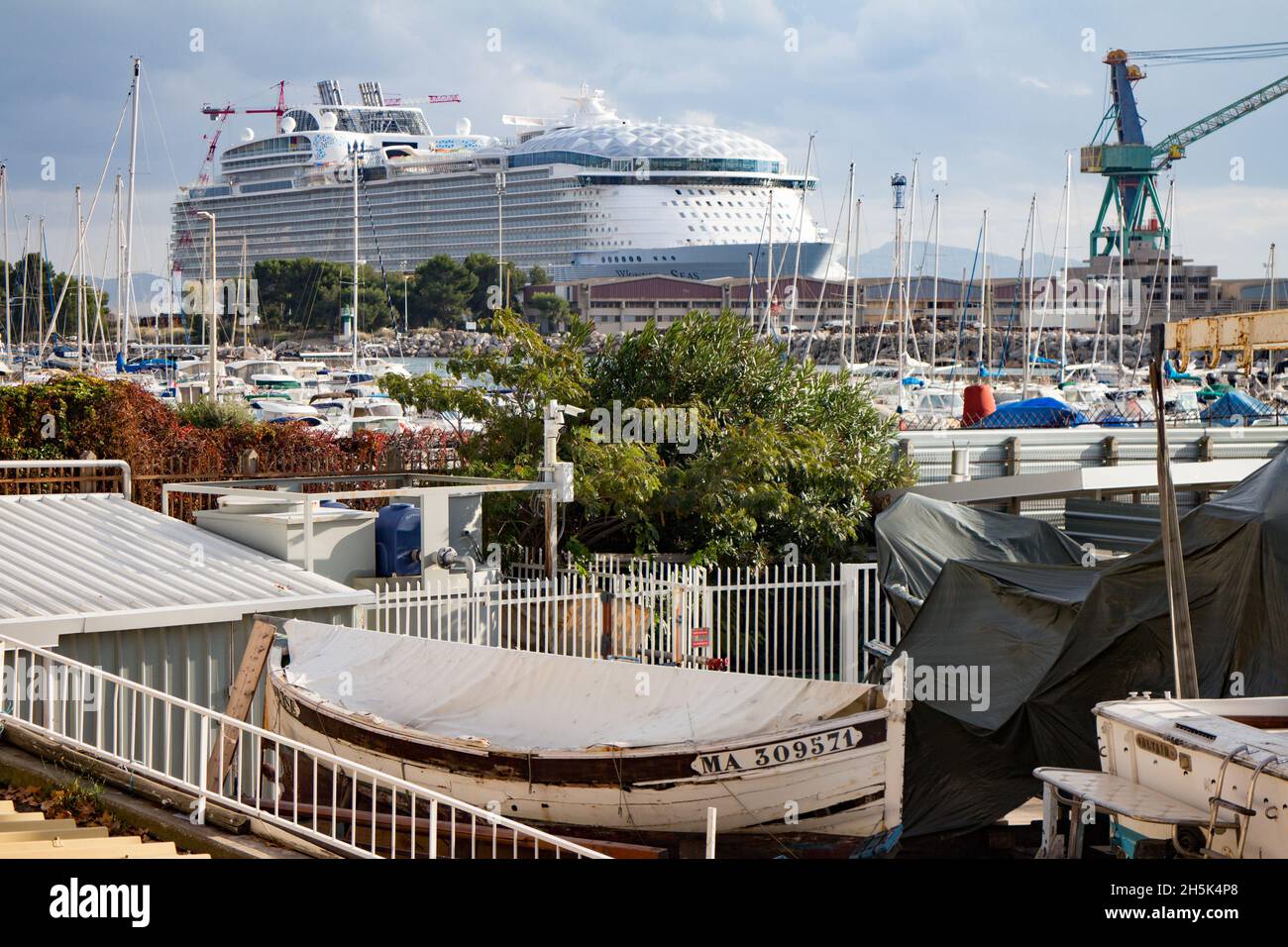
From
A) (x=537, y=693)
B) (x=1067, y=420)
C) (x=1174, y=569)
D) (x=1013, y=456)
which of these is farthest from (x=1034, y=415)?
(x=537, y=693)

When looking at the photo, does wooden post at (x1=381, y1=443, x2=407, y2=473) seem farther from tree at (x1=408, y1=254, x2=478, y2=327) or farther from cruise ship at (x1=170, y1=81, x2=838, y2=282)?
cruise ship at (x1=170, y1=81, x2=838, y2=282)

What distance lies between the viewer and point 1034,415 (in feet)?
97.1

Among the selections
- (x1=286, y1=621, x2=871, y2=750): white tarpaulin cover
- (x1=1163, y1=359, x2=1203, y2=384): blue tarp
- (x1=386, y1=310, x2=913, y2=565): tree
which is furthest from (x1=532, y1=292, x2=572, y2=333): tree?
(x1=286, y1=621, x2=871, y2=750): white tarpaulin cover

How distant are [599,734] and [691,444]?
298 inches

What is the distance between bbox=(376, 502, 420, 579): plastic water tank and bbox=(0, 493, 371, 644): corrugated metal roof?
1.25 meters

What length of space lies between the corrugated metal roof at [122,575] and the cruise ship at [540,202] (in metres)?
108

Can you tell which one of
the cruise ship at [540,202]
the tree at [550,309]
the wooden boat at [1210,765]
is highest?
the cruise ship at [540,202]

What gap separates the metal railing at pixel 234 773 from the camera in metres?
7.98

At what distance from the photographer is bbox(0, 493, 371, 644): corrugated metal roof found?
1027cm

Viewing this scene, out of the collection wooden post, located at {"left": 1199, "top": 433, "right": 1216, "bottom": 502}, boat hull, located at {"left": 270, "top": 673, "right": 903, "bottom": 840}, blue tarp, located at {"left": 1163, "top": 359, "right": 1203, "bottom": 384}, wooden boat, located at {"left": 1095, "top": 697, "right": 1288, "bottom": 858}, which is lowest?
boat hull, located at {"left": 270, "top": 673, "right": 903, "bottom": 840}

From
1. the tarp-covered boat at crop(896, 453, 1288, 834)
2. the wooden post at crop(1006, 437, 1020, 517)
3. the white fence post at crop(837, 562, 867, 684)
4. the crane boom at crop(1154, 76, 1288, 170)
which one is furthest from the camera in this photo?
the crane boom at crop(1154, 76, 1288, 170)

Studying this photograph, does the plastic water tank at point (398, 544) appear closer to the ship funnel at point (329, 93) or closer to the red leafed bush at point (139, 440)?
the red leafed bush at point (139, 440)

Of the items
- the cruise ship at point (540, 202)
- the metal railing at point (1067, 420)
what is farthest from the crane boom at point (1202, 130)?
the metal railing at point (1067, 420)
